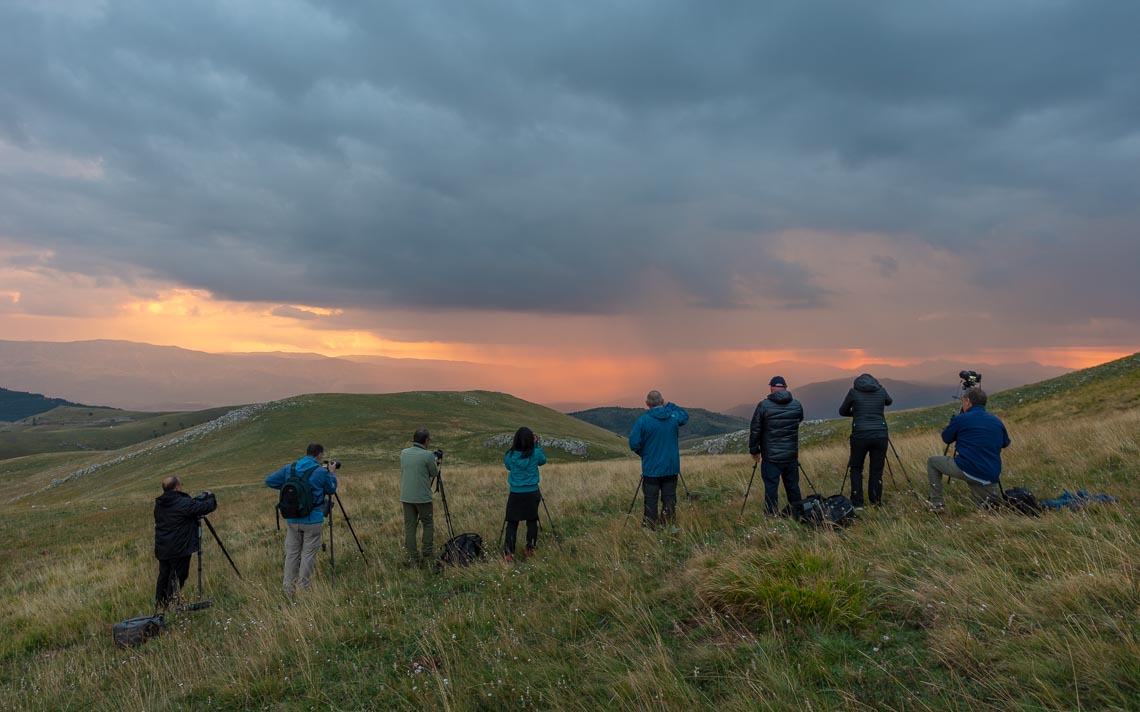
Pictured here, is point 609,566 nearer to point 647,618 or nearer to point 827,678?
point 647,618

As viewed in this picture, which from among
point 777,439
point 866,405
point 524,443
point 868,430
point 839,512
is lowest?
point 839,512

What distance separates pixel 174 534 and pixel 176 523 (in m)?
0.21

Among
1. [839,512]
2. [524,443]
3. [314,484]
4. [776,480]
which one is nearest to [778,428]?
[776,480]

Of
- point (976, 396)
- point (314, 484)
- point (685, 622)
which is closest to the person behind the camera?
point (685, 622)

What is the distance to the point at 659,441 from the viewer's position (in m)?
10.8

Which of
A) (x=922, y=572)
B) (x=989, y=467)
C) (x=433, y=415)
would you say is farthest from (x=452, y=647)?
(x=433, y=415)

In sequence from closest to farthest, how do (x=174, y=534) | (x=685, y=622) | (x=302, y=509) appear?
1. (x=685, y=622)
2. (x=302, y=509)
3. (x=174, y=534)

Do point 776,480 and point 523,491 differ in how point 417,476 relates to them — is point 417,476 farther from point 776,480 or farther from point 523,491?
point 776,480

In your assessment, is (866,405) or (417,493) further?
(417,493)

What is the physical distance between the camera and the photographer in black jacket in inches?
416

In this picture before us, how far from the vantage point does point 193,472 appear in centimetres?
4584

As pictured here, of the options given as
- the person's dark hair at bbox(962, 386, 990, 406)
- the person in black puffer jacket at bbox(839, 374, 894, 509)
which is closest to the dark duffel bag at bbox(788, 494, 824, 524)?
the person in black puffer jacket at bbox(839, 374, 894, 509)

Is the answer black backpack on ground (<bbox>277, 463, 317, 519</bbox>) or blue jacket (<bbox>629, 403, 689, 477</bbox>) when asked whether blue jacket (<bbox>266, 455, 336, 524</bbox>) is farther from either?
blue jacket (<bbox>629, 403, 689, 477</bbox>)

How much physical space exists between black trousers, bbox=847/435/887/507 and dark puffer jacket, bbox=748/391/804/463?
127 cm
